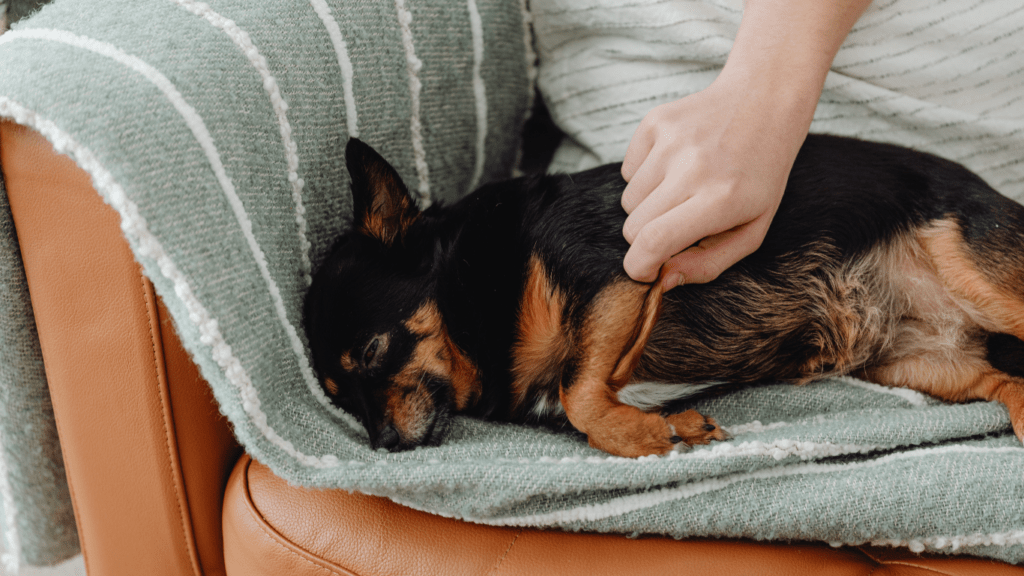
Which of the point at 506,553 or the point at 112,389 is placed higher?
the point at 112,389

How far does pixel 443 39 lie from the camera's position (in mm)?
1891

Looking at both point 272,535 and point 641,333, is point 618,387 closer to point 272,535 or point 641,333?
point 641,333

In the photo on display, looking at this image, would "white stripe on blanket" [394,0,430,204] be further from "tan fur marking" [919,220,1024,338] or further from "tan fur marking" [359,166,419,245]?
"tan fur marking" [919,220,1024,338]

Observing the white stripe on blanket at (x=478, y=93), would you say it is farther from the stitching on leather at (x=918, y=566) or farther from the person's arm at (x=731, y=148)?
the stitching on leather at (x=918, y=566)

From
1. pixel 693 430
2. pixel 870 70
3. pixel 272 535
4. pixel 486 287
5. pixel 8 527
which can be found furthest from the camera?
pixel 870 70

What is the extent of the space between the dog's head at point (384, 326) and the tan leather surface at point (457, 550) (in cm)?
21

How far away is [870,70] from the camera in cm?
180

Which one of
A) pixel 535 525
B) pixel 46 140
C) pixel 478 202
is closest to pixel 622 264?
pixel 478 202

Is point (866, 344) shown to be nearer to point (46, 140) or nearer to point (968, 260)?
point (968, 260)

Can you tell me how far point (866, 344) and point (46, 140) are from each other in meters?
1.93

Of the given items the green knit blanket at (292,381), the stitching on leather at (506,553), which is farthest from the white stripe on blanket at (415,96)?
Result: the stitching on leather at (506,553)

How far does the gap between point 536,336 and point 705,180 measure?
22.6 inches

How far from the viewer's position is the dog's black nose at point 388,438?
1473 mm

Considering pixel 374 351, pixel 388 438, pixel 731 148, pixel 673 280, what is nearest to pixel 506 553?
pixel 388 438
